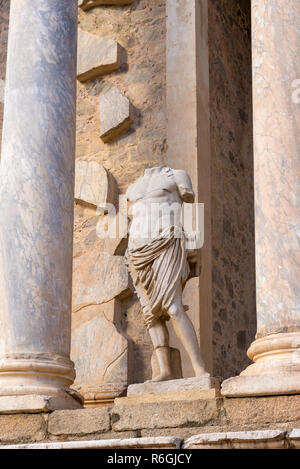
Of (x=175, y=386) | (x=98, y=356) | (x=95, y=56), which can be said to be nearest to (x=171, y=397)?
(x=175, y=386)

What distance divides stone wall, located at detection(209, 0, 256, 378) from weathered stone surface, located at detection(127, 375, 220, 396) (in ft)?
7.74

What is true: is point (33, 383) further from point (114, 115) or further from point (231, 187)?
point (231, 187)

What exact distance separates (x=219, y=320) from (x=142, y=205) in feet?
7.53

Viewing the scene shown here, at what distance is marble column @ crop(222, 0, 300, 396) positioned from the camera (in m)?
5.76

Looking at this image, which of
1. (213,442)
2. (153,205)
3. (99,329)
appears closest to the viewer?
(213,442)

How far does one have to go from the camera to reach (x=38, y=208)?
705cm

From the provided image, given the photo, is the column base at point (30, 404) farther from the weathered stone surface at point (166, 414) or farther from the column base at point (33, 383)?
the weathered stone surface at point (166, 414)

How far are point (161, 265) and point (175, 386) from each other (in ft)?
3.33

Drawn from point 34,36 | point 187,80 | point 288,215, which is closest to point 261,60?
point 288,215

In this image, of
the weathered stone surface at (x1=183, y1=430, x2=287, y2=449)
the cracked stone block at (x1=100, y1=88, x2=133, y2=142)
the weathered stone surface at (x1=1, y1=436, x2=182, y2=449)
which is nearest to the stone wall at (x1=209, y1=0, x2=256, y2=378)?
the cracked stone block at (x1=100, y1=88, x2=133, y2=142)

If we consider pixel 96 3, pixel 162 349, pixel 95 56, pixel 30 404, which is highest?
pixel 96 3

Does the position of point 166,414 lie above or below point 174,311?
below

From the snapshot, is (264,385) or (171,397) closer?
(264,385)
